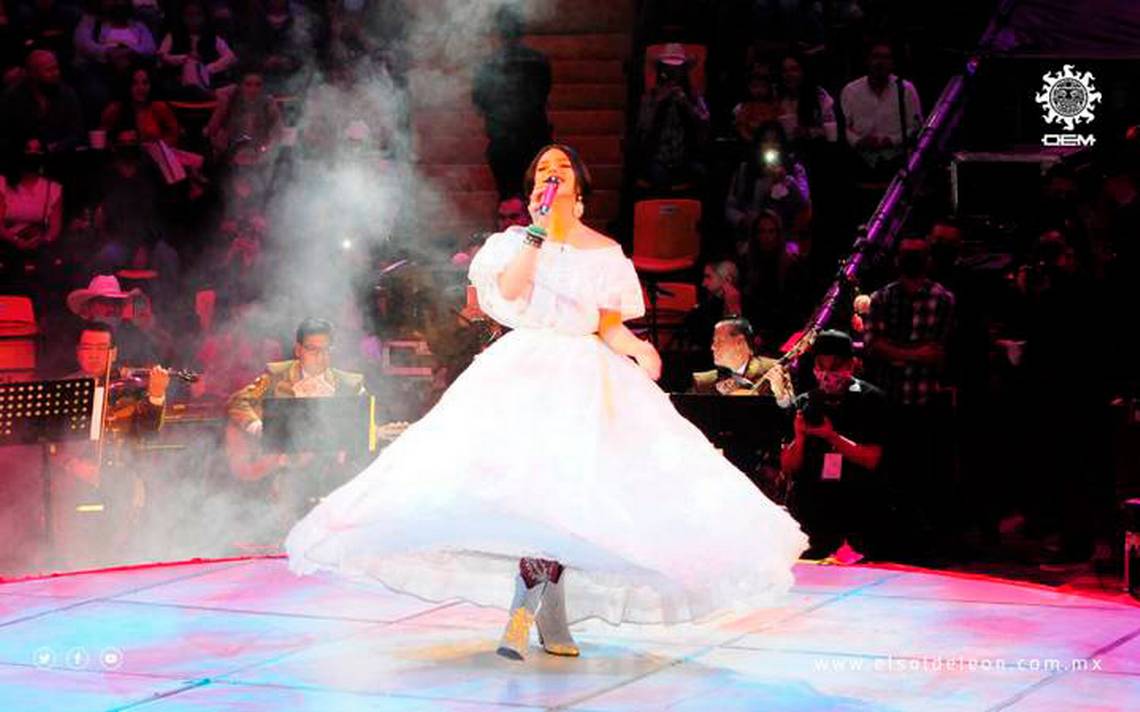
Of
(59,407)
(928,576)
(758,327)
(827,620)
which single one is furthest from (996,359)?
(59,407)

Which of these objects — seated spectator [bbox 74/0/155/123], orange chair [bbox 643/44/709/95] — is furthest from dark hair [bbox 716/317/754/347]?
seated spectator [bbox 74/0/155/123]

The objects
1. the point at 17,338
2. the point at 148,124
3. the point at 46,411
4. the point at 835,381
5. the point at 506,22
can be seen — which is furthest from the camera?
the point at 506,22

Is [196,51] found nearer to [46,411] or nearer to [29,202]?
[29,202]

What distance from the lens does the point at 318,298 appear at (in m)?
12.7

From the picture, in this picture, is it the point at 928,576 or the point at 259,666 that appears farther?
the point at 928,576

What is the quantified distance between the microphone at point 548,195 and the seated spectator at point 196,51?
8.51 metres

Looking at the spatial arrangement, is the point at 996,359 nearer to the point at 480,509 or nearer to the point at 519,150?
the point at 519,150

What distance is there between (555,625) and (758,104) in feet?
25.8

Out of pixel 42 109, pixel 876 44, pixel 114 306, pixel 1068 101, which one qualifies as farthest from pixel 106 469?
pixel 1068 101

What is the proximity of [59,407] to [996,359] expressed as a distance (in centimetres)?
549

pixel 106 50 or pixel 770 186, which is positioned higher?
pixel 106 50

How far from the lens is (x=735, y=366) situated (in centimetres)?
1017

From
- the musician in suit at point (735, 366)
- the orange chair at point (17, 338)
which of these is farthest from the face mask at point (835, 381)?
the orange chair at point (17, 338)

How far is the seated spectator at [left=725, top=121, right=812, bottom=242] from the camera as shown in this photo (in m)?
12.8
